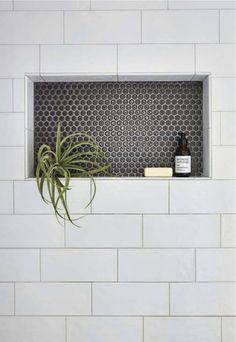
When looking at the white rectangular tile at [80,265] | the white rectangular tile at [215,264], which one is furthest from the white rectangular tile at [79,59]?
the white rectangular tile at [215,264]

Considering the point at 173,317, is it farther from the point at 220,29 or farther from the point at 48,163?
the point at 220,29

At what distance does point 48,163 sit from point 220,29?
0.88m

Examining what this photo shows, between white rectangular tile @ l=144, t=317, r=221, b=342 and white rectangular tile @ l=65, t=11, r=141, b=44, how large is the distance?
1.14 metres

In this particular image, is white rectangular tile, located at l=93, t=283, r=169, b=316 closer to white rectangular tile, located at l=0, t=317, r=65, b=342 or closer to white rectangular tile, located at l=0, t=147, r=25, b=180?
white rectangular tile, located at l=0, t=317, r=65, b=342

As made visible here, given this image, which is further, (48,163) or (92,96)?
(92,96)

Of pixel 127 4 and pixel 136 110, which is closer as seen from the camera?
pixel 127 4

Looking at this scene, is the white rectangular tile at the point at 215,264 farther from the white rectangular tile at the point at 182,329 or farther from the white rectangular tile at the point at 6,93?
the white rectangular tile at the point at 6,93

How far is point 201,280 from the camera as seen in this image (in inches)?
69.3

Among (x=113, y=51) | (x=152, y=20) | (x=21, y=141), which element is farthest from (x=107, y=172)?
(x=152, y=20)

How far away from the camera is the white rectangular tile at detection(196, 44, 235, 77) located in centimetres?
176

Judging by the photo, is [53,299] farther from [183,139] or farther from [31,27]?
[31,27]

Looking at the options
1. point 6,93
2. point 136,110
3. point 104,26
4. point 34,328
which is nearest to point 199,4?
point 104,26

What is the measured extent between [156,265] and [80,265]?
0.31 metres

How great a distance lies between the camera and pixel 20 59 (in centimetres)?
177
